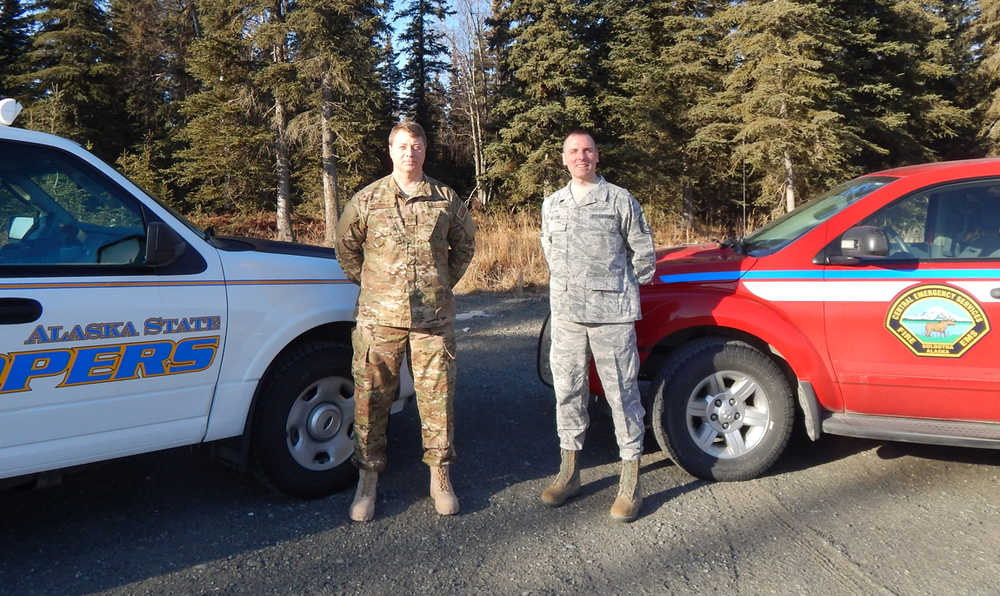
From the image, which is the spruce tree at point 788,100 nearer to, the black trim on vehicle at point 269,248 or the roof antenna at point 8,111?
→ the black trim on vehicle at point 269,248

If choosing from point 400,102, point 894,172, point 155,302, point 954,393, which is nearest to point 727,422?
point 954,393

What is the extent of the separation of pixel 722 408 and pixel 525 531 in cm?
139

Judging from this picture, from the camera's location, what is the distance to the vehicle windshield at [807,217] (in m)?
3.96

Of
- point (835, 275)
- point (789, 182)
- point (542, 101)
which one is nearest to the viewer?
point (835, 275)

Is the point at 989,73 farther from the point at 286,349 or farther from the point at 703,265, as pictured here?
the point at 286,349

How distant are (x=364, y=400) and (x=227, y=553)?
969 millimetres

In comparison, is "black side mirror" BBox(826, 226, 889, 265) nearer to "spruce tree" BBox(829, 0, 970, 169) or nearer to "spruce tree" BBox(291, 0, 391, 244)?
"spruce tree" BBox(291, 0, 391, 244)

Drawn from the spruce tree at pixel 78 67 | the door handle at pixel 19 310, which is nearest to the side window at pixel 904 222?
the door handle at pixel 19 310

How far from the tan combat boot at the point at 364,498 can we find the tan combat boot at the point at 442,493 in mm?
328

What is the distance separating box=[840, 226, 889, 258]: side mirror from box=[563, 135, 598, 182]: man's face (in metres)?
1.44

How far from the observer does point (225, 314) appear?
3.32 meters

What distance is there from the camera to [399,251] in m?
3.45

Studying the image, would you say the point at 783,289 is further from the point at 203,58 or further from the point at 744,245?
the point at 203,58

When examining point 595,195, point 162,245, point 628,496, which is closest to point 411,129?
point 595,195
